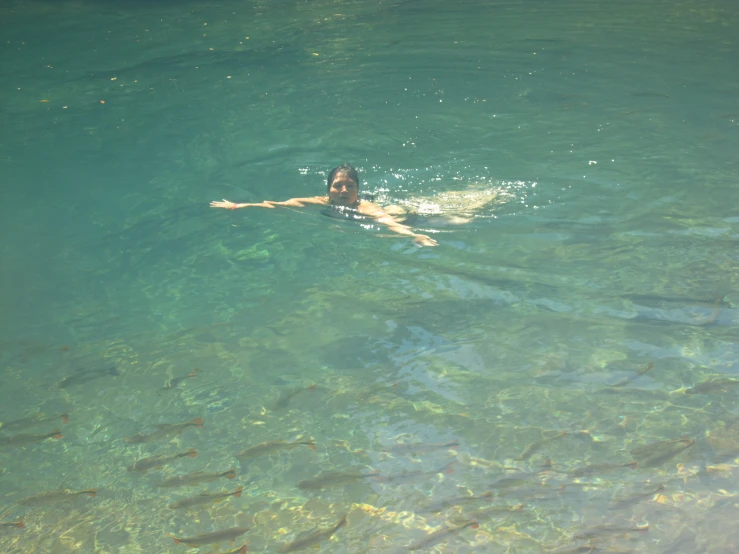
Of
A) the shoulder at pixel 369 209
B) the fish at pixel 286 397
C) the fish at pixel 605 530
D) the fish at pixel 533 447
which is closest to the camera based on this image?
the fish at pixel 605 530

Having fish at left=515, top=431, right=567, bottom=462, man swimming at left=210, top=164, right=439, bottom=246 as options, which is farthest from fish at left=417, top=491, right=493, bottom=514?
man swimming at left=210, top=164, right=439, bottom=246

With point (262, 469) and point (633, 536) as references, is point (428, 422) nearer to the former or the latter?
point (262, 469)

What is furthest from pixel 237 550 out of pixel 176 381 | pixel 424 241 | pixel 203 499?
pixel 424 241

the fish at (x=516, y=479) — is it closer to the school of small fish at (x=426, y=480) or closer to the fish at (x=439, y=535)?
the school of small fish at (x=426, y=480)

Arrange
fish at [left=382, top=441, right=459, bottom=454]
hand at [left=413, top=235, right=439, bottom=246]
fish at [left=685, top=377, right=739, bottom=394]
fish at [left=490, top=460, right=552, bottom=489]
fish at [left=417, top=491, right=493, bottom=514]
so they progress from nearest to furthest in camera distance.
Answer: fish at [left=417, top=491, right=493, bottom=514] → fish at [left=490, top=460, right=552, bottom=489] → fish at [left=382, top=441, right=459, bottom=454] → fish at [left=685, top=377, right=739, bottom=394] → hand at [left=413, top=235, right=439, bottom=246]

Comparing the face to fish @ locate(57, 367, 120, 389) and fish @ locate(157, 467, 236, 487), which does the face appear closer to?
fish @ locate(57, 367, 120, 389)

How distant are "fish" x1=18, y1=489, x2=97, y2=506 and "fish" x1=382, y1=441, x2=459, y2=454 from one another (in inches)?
89.5

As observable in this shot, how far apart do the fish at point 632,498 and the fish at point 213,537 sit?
2.52 meters

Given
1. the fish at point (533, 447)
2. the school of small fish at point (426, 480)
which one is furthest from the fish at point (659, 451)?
the fish at point (533, 447)

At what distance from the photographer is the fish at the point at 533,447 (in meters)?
5.44

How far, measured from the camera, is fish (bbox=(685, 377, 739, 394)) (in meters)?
5.89

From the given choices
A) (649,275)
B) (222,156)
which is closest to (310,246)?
(222,156)

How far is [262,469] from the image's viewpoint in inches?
220

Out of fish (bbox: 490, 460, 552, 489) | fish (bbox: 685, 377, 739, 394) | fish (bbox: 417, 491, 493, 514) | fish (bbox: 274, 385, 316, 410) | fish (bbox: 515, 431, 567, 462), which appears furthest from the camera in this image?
fish (bbox: 274, 385, 316, 410)
